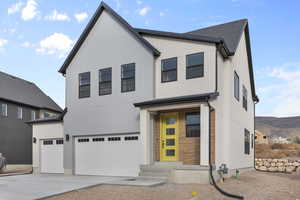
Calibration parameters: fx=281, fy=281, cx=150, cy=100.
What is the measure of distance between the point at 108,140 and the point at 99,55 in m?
4.76

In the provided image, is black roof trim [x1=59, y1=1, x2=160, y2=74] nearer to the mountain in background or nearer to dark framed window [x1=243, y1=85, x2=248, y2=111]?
dark framed window [x1=243, y1=85, x2=248, y2=111]

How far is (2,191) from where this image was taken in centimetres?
995

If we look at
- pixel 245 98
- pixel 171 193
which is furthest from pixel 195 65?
pixel 245 98

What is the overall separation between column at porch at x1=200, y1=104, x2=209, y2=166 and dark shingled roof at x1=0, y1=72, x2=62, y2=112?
18.5 metres

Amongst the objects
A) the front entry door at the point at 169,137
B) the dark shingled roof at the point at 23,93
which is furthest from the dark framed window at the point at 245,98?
the dark shingled roof at the point at 23,93

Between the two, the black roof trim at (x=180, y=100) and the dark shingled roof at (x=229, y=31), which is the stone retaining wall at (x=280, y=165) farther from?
the black roof trim at (x=180, y=100)

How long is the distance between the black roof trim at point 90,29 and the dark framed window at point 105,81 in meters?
2.34

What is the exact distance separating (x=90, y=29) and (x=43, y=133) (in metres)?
7.19

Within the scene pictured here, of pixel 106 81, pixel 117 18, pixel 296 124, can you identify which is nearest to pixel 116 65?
pixel 106 81

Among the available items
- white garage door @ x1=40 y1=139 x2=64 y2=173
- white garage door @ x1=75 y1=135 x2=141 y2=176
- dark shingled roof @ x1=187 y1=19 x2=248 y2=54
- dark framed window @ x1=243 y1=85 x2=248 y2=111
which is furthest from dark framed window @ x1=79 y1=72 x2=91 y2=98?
dark framed window @ x1=243 y1=85 x2=248 y2=111

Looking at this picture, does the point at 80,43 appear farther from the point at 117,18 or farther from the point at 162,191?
the point at 162,191

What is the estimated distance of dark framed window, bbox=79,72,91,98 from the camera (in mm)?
16000

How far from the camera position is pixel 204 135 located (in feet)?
37.4

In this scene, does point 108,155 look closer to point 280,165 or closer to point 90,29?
point 90,29
